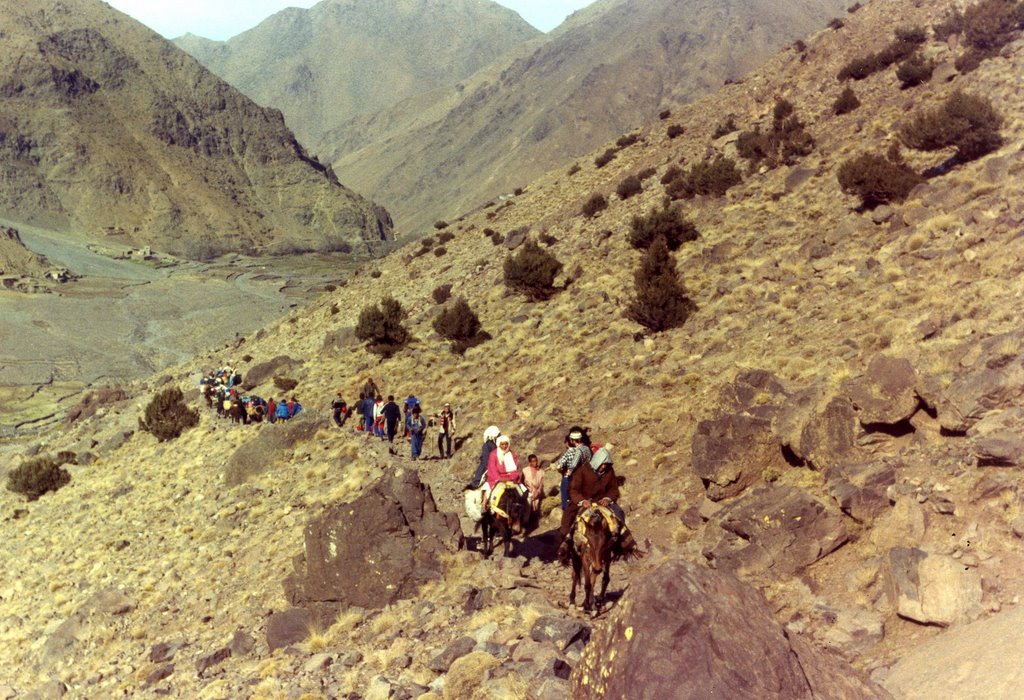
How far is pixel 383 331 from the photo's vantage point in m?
27.2

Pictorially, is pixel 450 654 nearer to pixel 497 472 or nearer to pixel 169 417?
pixel 497 472

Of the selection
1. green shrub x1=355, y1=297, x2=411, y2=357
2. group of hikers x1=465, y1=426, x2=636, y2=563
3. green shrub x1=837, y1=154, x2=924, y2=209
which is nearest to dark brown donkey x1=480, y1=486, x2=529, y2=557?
group of hikers x1=465, y1=426, x2=636, y2=563

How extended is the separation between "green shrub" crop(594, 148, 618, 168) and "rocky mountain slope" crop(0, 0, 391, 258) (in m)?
105

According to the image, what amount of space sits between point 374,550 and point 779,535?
6608 millimetres

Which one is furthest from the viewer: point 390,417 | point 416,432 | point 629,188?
point 629,188

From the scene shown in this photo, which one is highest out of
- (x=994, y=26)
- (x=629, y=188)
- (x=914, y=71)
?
(x=994, y=26)

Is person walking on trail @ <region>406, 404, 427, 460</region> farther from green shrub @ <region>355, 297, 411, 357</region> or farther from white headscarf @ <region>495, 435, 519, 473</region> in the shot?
green shrub @ <region>355, 297, 411, 357</region>

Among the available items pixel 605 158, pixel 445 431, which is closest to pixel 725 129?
pixel 605 158

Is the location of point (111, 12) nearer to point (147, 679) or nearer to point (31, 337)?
point (31, 337)

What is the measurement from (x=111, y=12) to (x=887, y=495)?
22657 cm

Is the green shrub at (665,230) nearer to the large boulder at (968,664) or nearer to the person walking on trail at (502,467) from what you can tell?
the person walking on trail at (502,467)

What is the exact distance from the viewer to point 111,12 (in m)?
184

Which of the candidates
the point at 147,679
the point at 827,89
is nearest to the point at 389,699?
the point at 147,679

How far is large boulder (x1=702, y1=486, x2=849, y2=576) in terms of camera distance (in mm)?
8789
